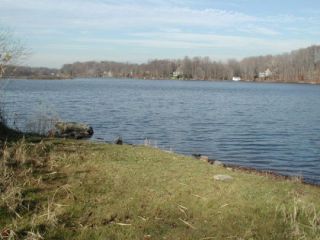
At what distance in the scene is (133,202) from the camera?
8.66 metres

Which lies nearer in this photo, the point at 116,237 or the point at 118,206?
the point at 116,237

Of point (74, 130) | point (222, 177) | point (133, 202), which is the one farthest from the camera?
point (74, 130)

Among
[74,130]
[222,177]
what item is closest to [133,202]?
[222,177]

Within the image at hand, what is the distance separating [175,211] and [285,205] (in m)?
2.35

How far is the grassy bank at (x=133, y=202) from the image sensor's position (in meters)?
7.37

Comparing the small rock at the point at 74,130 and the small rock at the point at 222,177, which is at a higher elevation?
the small rock at the point at 222,177

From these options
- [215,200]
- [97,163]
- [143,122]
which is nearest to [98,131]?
[143,122]

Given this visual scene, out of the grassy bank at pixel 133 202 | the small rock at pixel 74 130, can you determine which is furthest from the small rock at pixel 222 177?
the small rock at pixel 74 130

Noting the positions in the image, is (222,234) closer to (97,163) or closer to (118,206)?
(118,206)

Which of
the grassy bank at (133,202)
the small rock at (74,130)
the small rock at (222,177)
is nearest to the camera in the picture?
the grassy bank at (133,202)

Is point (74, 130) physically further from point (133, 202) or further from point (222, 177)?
point (133, 202)

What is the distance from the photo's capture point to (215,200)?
923 cm

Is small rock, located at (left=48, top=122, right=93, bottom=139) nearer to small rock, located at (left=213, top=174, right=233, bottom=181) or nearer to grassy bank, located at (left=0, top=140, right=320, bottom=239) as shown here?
grassy bank, located at (left=0, top=140, right=320, bottom=239)

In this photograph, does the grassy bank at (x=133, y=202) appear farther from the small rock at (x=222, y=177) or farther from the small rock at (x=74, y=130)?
the small rock at (x=74, y=130)
